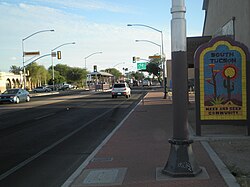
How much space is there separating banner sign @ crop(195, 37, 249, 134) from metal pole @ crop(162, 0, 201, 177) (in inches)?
190

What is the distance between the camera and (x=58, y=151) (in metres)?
9.63

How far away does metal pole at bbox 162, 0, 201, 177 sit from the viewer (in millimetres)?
6219

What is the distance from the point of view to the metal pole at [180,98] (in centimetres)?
622

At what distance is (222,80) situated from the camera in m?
11.0

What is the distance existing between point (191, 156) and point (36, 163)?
3.76 metres

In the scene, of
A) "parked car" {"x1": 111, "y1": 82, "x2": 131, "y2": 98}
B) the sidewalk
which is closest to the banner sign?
the sidewalk

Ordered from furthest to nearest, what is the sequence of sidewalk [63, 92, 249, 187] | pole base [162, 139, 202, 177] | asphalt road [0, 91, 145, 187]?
asphalt road [0, 91, 145, 187] → pole base [162, 139, 202, 177] → sidewalk [63, 92, 249, 187]

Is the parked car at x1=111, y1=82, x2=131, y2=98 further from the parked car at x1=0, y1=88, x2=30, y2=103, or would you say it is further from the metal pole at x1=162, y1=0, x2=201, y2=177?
the metal pole at x1=162, y1=0, x2=201, y2=177

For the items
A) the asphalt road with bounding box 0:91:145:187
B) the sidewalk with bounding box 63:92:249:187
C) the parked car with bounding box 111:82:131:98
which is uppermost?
the parked car with bounding box 111:82:131:98

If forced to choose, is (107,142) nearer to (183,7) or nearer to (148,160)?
(148,160)

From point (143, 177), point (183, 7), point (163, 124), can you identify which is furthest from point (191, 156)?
point (163, 124)

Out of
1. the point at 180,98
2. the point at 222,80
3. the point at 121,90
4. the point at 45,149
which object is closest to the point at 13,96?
the point at 121,90

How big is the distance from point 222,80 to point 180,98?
204 inches

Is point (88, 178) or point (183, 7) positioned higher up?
point (183, 7)
